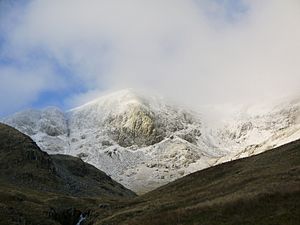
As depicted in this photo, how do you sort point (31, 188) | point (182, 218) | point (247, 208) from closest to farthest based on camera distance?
point (247, 208)
point (182, 218)
point (31, 188)

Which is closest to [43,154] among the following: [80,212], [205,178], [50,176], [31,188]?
[50,176]

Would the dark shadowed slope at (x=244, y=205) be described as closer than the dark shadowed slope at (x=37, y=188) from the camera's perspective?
Yes

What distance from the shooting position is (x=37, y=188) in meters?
145

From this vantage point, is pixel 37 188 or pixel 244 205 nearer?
pixel 244 205

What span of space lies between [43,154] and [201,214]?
130m

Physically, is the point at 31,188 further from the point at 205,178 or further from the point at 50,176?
the point at 205,178

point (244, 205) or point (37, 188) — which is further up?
point (37, 188)

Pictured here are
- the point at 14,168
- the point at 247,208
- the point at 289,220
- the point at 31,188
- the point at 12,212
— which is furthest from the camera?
the point at 14,168

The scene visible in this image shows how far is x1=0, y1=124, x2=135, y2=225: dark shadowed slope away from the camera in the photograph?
86.4 meters

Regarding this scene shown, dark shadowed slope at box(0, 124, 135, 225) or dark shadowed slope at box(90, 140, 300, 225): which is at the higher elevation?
dark shadowed slope at box(0, 124, 135, 225)

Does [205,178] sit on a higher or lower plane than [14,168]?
lower

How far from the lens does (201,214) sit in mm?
48969

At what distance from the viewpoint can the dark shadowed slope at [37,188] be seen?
8644 centimetres

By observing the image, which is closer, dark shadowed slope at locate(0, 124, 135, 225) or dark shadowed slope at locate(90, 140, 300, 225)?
dark shadowed slope at locate(90, 140, 300, 225)
